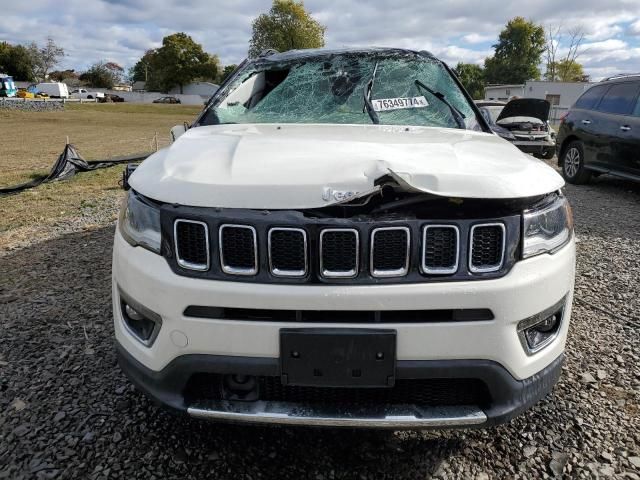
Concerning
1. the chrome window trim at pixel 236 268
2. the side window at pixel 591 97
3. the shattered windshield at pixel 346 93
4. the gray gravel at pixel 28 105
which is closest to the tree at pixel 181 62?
the gray gravel at pixel 28 105

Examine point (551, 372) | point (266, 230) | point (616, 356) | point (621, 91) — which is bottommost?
point (616, 356)

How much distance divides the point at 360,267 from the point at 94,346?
209 cm

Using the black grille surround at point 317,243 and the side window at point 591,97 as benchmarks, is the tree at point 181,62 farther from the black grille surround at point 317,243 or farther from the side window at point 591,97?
the black grille surround at point 317,243

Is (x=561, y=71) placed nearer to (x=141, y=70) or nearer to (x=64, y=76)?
(x=141, y=70)

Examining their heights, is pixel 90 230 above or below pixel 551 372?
below

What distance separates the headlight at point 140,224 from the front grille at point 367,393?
19.9 inches

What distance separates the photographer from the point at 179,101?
7581 centimetres

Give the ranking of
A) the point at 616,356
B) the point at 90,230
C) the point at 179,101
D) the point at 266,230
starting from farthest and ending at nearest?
the point at 179,101
the point at 90,230
the point at 616,356
the point at 266,230

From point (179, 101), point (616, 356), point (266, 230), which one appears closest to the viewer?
point (266, 230)

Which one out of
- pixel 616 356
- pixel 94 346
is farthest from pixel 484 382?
pixel 94 346

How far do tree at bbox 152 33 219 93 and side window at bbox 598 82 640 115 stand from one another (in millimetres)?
77032

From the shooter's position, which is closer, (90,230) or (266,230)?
(266,230)

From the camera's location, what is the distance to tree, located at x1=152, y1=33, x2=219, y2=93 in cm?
7638

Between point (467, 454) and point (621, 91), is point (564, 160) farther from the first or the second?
point (467, 454)
